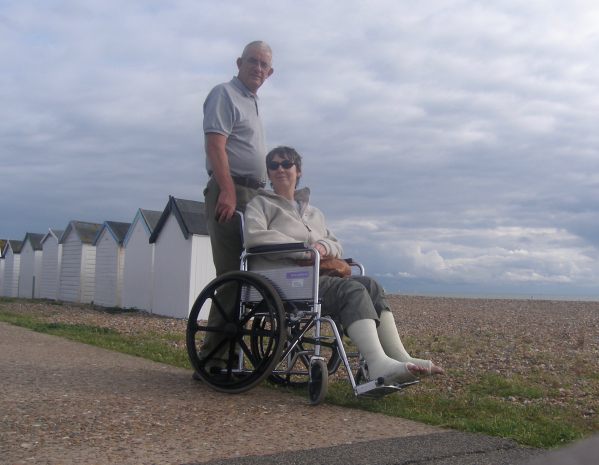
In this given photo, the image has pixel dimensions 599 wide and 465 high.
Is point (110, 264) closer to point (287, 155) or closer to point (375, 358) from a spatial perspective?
point (287, 155)

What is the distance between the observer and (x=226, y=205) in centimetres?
511

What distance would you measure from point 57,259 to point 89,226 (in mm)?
2565

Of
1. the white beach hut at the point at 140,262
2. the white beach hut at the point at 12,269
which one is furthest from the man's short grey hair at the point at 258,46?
the white beach hut at the point at 12,269

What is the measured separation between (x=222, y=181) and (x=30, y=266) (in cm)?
2892

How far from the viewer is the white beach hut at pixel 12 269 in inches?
1341

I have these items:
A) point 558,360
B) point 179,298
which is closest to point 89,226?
point 179,298

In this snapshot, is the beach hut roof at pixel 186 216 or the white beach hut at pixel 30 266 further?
the white beach hut at pixel 30 266

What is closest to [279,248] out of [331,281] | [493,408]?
[331,281]

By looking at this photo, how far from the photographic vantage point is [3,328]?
409 inches

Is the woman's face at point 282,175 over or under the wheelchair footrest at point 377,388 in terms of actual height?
over

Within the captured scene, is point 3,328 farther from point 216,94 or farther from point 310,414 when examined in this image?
point 310,414

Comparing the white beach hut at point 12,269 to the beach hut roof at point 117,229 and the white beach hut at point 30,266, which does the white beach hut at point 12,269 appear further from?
the beach hut roof at point 117,229

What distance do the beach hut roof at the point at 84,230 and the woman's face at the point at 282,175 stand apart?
848 inches

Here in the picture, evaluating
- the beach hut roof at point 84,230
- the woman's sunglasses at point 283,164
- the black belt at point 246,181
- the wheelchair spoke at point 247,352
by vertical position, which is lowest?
the wheelchair spoke at point 247,352
